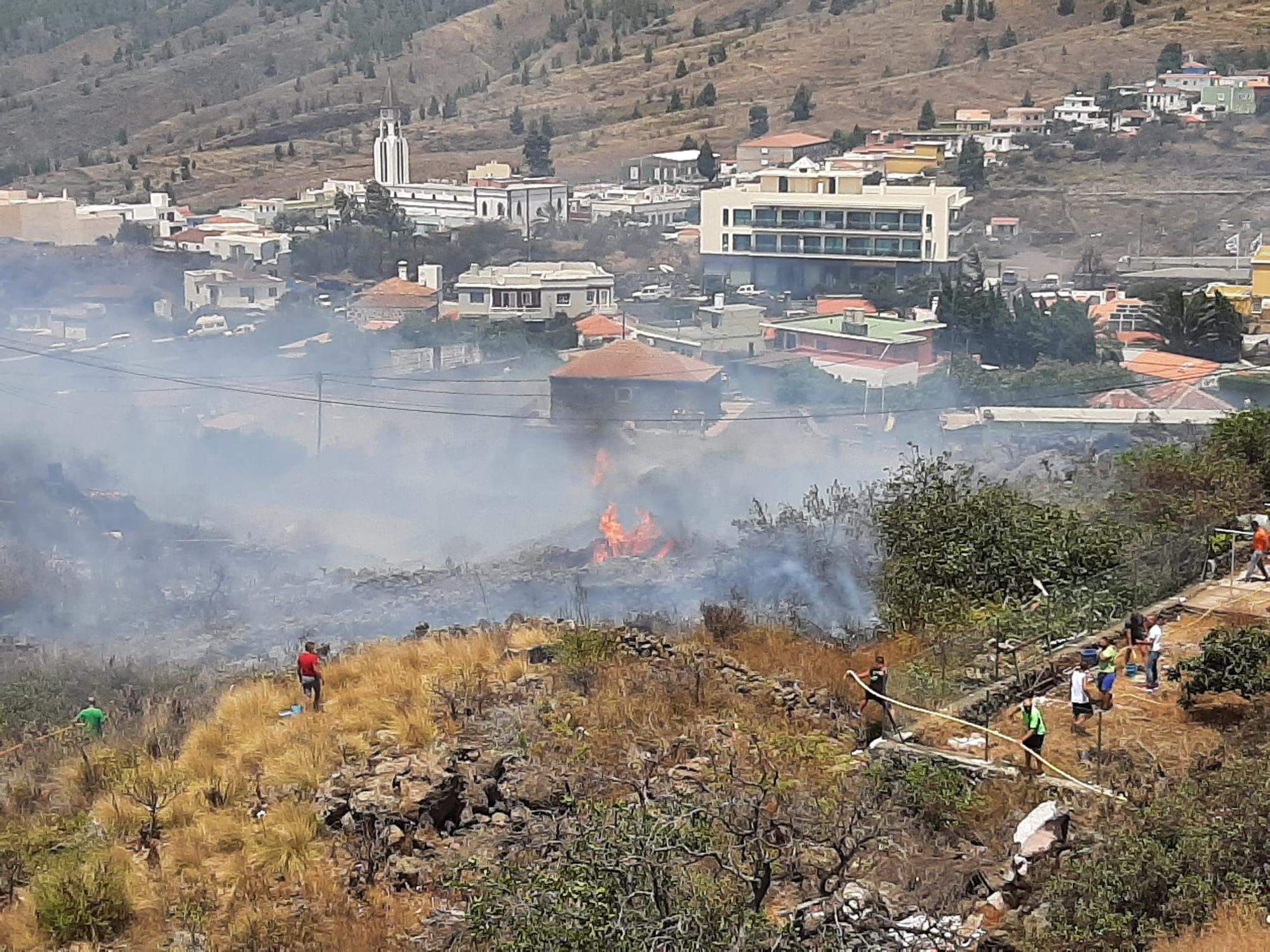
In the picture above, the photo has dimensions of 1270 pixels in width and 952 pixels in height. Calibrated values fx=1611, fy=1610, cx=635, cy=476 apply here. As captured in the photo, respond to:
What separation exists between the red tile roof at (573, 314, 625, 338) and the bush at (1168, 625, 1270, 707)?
33.7m

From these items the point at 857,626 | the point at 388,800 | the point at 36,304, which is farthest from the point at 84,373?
the point at 388,800

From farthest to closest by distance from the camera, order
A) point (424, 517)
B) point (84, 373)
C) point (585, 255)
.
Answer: point (585, 255)
point (84, 373)
point (424, 517)

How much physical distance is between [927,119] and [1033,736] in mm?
60237

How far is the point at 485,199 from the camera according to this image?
192 feet

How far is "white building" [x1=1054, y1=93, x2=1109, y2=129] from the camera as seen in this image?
61.9 m

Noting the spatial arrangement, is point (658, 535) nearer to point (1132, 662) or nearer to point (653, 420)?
point (653, 420)

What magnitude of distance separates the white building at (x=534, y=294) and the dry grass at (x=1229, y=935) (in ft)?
128

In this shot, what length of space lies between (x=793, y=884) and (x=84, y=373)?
125 feet

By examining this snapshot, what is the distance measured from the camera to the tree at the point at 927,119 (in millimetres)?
65062

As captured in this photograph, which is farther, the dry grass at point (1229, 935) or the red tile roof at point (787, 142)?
the red tile roof at point (787, 142)

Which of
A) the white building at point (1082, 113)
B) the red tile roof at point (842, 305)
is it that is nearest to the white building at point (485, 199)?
the red tile roof at point (842, 305)

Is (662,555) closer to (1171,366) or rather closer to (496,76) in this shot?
(1171,366)

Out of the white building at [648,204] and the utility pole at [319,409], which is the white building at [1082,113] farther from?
the utility pole at [319,409]

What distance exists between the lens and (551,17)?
8962 cm
